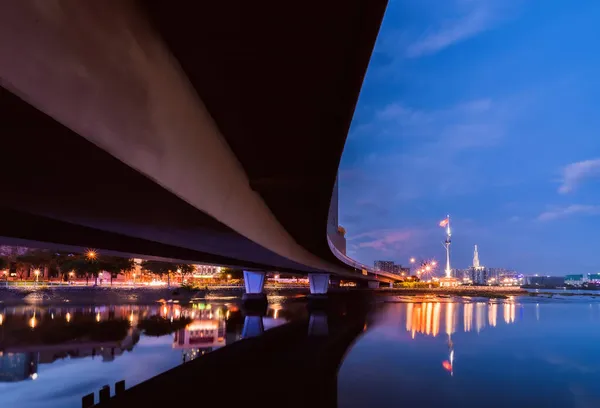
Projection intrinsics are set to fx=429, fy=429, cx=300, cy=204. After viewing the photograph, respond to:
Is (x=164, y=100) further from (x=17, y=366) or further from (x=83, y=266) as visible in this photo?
(x=83, y=266)

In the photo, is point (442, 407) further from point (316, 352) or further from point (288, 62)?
point (288, 62)

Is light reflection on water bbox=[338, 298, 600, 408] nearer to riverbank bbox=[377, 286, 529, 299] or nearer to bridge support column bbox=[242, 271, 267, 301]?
bridge support column bbox=[242, 271, 267, 301]

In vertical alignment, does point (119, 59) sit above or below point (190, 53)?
below

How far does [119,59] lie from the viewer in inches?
199

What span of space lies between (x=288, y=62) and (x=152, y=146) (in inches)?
96.9

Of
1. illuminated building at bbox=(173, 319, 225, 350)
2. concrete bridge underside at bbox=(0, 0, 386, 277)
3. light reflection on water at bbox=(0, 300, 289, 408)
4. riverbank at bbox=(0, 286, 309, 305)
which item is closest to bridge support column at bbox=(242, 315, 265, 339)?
light reflection on water at bbox=(0, 300, 289, 408)

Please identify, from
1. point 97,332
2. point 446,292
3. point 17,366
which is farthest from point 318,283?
point 446,292

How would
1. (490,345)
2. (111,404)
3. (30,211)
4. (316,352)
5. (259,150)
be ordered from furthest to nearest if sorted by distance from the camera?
1. (490,345)
2. (316,352)
3. (111,404)
4. (259,150)
5. (30,211)

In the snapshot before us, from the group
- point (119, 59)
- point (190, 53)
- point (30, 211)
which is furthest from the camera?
point (30, 211)

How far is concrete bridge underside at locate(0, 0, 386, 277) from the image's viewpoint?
409 centimetres

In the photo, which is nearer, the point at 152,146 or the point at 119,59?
the point at 119,59

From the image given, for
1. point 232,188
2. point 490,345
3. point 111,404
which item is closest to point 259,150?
point 232,188

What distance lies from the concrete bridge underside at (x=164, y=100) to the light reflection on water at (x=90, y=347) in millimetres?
10868

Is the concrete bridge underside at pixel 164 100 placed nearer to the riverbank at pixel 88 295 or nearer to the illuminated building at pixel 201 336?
the illuminated building at pixel 201 336
